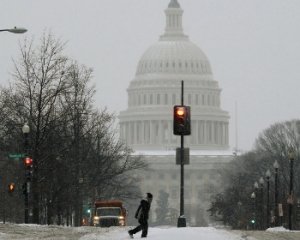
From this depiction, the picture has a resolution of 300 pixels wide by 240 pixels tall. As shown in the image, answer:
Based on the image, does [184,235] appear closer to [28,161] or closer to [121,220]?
[28,161]

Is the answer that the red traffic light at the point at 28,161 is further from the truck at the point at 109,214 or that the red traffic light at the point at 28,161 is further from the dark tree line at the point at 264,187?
the dark tree line at the point at 264,187

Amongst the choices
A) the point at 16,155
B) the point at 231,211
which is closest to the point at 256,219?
the point at 231,211

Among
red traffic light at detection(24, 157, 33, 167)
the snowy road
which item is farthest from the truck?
the snowy road

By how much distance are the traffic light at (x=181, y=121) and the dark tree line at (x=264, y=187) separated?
35.5 m

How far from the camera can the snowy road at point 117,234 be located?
48.2m

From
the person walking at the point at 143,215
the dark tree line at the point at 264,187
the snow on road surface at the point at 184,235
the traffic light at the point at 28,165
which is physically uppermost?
the dark tree line at the point at 264,187

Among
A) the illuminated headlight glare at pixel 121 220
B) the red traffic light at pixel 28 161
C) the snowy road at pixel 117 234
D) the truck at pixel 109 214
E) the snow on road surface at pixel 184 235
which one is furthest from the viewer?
the truck at pixel 109 214

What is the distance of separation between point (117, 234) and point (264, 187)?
90.8 metres

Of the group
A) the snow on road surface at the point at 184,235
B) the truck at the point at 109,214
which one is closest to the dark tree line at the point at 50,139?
the truck at the point at 109,214

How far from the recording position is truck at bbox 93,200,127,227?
77125 millimetres

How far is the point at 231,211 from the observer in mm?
141000

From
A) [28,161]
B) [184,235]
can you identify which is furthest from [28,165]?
[184,235]

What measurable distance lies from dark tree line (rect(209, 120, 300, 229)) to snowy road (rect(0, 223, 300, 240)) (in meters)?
34.9

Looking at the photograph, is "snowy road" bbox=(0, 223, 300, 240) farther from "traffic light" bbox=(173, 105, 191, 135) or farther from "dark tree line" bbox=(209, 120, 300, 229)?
"dark tree line" bbox=(209, 120, 300, 229)
